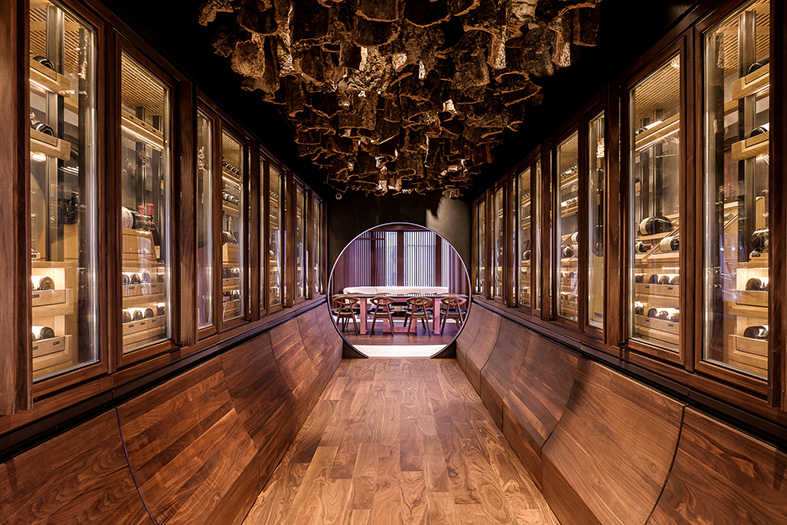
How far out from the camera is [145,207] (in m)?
2.06

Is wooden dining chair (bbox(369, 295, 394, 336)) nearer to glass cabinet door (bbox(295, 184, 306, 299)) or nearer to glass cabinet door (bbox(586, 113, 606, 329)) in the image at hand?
glass cabinet door (bbox(295, 184, 306, 299))

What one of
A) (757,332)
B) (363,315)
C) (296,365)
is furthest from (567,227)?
(363,315)

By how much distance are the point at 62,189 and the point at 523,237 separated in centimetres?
396

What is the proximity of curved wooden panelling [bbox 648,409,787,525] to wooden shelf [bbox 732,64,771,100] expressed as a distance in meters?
1.18

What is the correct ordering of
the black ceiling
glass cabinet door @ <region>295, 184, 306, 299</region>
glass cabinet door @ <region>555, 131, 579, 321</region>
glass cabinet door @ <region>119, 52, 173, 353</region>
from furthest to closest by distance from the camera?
1. glass cabinet door @ <region>295, 184, 306, 299</region>
2. glass cabinet door @ <region>555, 131, 579, 321</region>
3. glass cabinet door @ <region>119, 52, 173, 353</region>
4. the black ceiling

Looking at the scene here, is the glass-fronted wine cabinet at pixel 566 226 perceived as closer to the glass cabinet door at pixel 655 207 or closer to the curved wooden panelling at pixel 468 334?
the glass cabinet door at pixel 655 207

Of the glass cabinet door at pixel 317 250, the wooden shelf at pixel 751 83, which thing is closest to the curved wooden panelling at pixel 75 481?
the wooden shelf at pixel 751 83

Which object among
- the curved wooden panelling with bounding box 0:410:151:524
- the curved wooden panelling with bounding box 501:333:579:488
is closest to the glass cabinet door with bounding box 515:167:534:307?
the curved wooden panelling with bounding box 501:333:579:488

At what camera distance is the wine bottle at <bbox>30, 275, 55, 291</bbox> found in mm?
1410

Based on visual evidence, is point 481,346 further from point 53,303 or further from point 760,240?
point 53,303

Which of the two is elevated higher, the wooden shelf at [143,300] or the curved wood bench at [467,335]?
the wooden shelf at [143,300]

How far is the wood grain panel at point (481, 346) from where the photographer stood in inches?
193

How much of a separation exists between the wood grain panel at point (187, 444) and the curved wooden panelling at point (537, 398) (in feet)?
6.21

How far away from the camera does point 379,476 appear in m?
2.89
